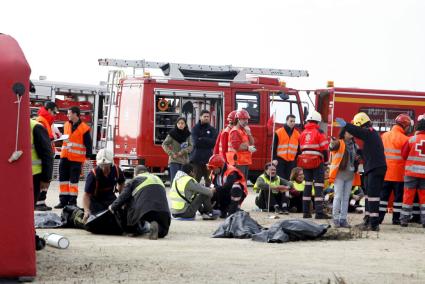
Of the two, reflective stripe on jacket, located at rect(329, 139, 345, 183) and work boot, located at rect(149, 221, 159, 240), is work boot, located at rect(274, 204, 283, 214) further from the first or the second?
work boot, located at rect(149, 221, 159, 240)

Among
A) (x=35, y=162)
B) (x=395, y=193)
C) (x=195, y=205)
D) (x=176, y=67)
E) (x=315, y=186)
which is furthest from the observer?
(x=176, y=67)

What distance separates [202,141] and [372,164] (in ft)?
18.5

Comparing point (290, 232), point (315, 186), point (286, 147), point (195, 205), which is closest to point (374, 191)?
point (315, 186)

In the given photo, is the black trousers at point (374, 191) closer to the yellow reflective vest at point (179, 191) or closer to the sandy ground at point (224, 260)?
the sandy ground at point (224, 260)

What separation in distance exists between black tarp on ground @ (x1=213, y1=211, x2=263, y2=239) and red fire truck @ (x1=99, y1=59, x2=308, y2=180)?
1146 centimetres

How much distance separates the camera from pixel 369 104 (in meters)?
27.1

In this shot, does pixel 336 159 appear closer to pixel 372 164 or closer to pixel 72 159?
pixel 372 164

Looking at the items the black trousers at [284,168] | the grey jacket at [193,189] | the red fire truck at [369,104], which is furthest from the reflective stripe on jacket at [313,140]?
the red fire truck at [369,104]

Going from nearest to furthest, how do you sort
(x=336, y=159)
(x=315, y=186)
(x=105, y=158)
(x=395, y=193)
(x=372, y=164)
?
(x=105, y=158)
(x=372, y=164)
(x=336, y=159)
(x=395, y=193)
(x=315, y=186)

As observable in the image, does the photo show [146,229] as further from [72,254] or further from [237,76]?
[237,76]

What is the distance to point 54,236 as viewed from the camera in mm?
12195

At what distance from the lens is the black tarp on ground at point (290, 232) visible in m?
13.8

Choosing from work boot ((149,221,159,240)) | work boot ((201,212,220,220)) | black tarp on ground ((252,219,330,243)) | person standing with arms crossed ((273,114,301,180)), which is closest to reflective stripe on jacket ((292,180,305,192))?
person standing with arms crossed ((273,114,301,180))

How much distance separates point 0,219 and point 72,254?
7.21 feet
